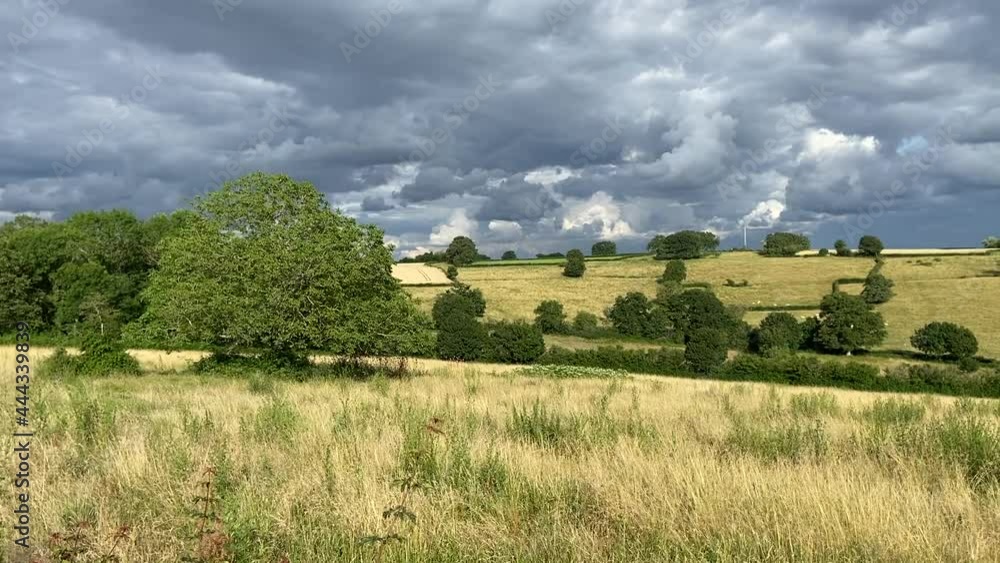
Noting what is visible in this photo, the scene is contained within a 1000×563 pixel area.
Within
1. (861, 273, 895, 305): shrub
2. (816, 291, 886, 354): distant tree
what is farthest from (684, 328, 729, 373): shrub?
(861, 273, 895, 305): shrub

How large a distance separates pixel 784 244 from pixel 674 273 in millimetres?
39100

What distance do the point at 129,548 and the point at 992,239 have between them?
151 m

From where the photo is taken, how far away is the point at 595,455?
6.38 m

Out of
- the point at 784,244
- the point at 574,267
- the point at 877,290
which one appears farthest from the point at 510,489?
the point at 784,244

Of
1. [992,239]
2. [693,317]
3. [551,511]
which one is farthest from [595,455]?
[992,239]

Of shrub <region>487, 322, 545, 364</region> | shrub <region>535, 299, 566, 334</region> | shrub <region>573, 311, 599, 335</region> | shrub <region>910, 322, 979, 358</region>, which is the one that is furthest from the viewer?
shrub <region>573, 311, 599, 335</region>

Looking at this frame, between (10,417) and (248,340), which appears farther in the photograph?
(248,340)

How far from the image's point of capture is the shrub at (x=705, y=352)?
62281mm

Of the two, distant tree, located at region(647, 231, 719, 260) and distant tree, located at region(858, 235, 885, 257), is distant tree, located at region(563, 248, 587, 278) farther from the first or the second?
distant tree, located at region(858, 235, 885, 257)

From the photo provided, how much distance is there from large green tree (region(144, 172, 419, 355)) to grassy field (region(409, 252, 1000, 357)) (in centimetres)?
5560

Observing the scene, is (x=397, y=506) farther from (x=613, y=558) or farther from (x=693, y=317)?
(x=693, y=317)

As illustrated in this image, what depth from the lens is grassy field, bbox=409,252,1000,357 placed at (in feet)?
266

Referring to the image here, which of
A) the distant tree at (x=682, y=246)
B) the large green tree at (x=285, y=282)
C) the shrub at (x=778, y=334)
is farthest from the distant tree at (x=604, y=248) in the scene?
the large green tree at (x=285, y=282)

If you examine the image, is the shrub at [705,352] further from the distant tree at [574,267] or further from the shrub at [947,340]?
the distant tree at [574,267]
